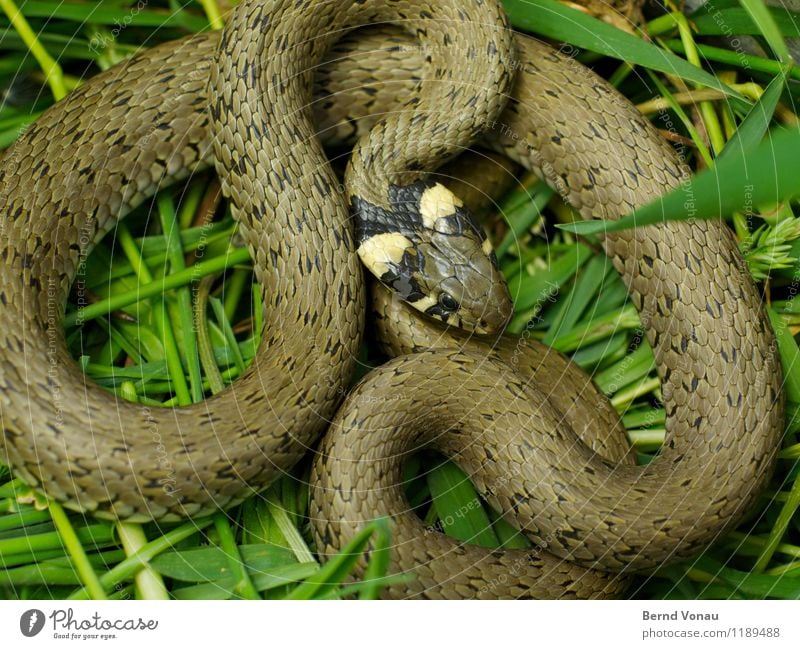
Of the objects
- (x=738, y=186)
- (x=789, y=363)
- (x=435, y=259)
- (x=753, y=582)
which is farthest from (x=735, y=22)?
(x=753, y=582)

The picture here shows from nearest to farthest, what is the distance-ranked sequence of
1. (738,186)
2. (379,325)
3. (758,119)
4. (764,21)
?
(738,186), (764,21), (758,119), (379,325)

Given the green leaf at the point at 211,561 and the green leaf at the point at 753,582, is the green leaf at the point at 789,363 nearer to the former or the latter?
the green leaf at the point at 753,582

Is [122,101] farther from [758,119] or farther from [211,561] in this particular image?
[758,119]

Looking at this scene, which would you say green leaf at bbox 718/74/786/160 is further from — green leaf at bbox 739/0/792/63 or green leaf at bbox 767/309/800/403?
green leaf at bbox 767/309/800/403

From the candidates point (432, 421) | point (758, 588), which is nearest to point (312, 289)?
point (432, 421)

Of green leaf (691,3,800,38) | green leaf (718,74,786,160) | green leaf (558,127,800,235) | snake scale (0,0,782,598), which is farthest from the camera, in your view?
green leaf (691,3,800,38)

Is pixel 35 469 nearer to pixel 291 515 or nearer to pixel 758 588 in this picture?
pixel 291 515

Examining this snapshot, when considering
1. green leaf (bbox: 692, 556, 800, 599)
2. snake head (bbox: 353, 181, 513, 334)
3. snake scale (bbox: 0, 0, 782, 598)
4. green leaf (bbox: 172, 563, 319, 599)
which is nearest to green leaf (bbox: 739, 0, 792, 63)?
snake scale (bbox: 0, 0, 782, 598)

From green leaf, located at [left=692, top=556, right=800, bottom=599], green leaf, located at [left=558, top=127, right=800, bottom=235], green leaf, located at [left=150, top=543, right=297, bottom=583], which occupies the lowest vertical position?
green leaf, located at [left=692, top=556, right=800, bottom=599]
